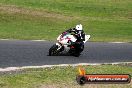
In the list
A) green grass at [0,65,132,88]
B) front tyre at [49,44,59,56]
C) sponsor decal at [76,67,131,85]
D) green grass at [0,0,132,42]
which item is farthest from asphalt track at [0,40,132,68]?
green grass at [0,0,132,42]

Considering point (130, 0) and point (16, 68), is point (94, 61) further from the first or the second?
point (130, 0)

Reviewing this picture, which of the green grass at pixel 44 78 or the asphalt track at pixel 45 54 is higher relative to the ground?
the green grass at pixel 44 78

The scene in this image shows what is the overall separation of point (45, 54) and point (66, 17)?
742 inches

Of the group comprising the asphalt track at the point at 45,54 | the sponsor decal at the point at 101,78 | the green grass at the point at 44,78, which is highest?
the sponsor decal at the point at 101,78

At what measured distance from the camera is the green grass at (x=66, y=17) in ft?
89.4

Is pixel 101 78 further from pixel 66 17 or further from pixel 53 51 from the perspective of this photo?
pixel 66 17

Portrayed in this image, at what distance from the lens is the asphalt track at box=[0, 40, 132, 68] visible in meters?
14.2

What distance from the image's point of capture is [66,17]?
34.6 metres

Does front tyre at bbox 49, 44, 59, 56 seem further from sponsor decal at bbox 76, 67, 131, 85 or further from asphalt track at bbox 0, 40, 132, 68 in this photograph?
sponsor decal at bbox 76, 67, 131, 85

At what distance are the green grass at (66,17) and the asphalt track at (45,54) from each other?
18.7 feet

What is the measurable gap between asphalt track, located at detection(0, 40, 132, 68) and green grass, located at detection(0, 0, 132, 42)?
5.70m

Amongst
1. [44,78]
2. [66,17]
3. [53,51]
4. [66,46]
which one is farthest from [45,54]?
[66,17]

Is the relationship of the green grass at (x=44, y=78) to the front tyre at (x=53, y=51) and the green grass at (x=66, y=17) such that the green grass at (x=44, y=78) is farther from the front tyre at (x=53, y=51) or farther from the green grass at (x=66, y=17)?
the green grass at (x=66, y=17)

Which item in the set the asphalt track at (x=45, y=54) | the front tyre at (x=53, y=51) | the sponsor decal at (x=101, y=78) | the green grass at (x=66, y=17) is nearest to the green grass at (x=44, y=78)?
the sponsor decal at (x=101, y=78)
